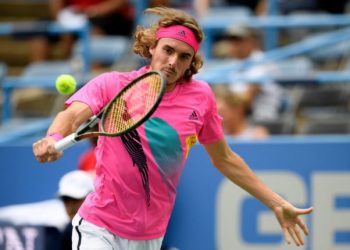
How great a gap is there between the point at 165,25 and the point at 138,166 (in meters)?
0.68

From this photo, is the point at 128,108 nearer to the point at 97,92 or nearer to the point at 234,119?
the point at 97,92

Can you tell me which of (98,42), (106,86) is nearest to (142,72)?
(106,86)

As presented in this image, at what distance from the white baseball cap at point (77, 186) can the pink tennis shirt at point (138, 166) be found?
5.17ft

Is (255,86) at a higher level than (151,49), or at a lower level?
higher

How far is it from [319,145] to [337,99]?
258 centimetres

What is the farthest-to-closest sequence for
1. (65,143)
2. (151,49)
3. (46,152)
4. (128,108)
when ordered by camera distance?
(151,49)
(128,108)
(65,143)
(46,152)

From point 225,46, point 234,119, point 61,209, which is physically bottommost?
point 61,209

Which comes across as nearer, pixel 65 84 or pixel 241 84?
pixel 65 84

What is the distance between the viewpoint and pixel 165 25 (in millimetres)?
4746

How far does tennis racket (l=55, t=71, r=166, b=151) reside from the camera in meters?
4.38

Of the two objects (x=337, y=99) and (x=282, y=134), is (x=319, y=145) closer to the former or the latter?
(x=282, y=134)

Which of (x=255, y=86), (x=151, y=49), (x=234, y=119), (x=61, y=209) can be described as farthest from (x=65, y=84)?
(x=255, y=86)

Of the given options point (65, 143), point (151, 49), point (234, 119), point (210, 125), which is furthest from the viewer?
point (234, 119)

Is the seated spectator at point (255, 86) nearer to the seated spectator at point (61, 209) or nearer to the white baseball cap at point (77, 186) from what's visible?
the seated spectator at point (61, 209)
